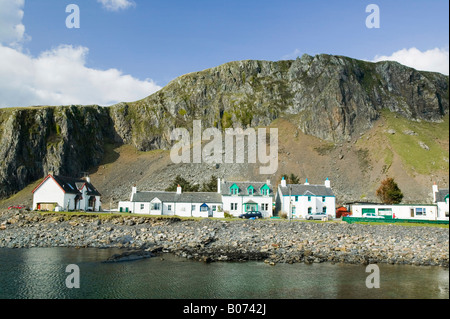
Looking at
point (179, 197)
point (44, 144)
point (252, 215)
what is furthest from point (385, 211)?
point (44, 144)

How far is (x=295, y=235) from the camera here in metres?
38.8

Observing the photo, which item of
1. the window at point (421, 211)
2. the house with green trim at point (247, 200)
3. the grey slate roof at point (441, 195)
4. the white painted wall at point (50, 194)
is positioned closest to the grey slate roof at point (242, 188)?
the house with green trim at point (247, 200)

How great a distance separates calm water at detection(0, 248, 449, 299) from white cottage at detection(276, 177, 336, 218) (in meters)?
30.0

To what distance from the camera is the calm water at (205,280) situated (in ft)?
69.6

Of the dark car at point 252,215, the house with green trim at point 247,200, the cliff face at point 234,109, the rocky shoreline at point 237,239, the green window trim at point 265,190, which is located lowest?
the rocky shoreline at point 237,239

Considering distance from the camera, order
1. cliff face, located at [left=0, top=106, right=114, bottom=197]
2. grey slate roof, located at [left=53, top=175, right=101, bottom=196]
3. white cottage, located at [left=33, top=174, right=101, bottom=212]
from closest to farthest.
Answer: white cottage, located at [left=33, top=174, right=101, bottom=212] < grey slate roof, located at [left=53, top=175, right=101, bottom=196] < cliff face, located at [left=0, top=106, right=114, bottom=197]

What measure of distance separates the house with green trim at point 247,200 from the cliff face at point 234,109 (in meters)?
78.5

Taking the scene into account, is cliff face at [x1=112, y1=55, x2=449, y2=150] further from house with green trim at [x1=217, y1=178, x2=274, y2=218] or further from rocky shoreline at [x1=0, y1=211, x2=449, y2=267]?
rocky shoreline at [x1=0, y1=211, x2=449, y2=267]

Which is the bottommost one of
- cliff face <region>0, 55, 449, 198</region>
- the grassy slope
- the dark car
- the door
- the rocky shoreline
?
the rocky shoreline

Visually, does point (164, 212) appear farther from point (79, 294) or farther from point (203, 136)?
point (203, 136)

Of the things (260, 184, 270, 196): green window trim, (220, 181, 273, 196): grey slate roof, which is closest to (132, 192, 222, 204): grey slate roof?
(220, 181, 273, 196): grey slate roof

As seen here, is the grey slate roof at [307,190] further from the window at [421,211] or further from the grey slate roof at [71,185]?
the grey slate roof at [71,185]

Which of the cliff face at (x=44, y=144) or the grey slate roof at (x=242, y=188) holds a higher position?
the cliff face at (x=44, y=144)

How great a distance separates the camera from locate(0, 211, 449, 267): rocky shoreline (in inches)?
1235
